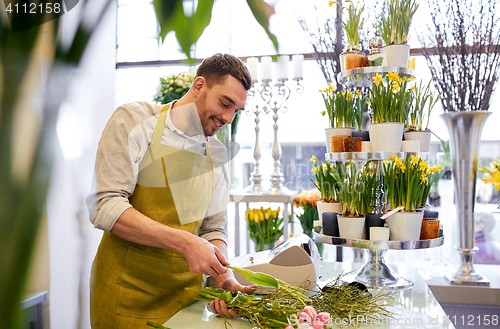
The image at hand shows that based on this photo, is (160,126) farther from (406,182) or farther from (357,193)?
(406,182)

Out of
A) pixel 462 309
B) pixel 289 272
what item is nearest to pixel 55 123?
pixel 289 272

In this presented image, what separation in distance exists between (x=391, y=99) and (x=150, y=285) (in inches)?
42.3

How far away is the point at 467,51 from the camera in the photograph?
6.87 feet

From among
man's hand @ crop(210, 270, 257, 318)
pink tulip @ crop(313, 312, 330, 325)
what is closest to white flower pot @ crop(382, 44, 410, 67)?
man's hand @ crop(210, 270, 257, 318)

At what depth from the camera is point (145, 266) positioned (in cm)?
115

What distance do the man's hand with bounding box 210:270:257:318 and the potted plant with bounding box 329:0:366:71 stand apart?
0.96 m

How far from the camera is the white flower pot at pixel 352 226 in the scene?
4.73 ft

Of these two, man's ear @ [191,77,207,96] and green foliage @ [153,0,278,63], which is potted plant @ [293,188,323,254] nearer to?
man's ear @ [191,77,207,96]

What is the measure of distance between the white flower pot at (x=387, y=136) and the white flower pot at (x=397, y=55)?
27 centimetres

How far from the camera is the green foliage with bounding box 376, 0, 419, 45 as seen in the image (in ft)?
4.98

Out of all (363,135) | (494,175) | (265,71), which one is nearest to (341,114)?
(363,135)

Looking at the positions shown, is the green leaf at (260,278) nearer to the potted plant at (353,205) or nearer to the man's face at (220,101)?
the man's face at (220,101)

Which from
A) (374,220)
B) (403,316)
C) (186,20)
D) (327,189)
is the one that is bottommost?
(403,316)

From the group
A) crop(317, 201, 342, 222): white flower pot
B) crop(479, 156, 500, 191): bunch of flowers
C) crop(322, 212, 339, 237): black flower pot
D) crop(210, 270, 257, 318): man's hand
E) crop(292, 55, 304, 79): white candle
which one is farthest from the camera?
crop(292, 55, 304, 79): white candle
